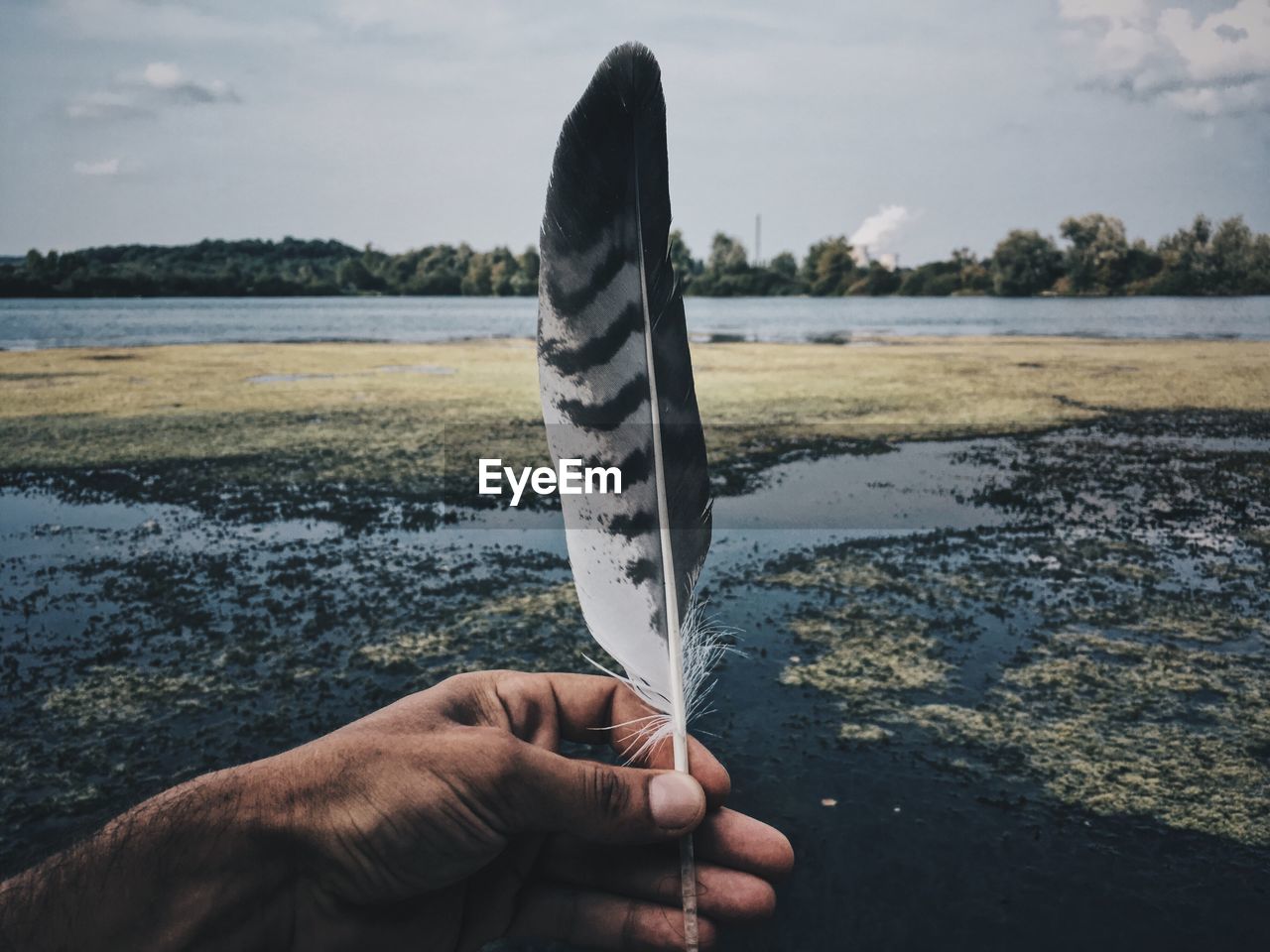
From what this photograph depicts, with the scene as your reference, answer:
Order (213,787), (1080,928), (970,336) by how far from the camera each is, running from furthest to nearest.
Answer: (970,336)
(1080,928)
(213,787)

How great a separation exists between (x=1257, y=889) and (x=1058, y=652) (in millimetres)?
1873

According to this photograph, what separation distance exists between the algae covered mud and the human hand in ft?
1.83

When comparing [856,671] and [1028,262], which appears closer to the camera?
[856,671]

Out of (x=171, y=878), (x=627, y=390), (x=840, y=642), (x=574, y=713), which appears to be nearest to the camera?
(x=171, y=878)

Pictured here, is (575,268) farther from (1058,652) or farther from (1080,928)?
(1058,652)

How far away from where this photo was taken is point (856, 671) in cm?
470

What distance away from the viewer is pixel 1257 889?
10.1 feet

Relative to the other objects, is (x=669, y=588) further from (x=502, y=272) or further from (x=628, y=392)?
(x=502, y=272)

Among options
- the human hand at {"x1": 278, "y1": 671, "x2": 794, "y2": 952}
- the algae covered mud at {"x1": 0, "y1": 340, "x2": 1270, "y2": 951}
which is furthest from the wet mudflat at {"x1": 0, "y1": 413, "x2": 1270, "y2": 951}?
the human hand at {"x1": 278, "y1": 671, "x2": 794, "y2": 952}

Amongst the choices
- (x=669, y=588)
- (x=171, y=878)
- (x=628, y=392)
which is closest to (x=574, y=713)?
(x=669, y=588)

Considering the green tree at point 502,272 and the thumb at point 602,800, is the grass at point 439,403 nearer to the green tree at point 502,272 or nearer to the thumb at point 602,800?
the thumb at point 602,800

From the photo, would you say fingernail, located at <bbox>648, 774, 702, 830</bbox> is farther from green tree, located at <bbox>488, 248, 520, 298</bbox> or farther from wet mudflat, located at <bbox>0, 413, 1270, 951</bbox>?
green tree, located at <bbox>488, 248, 520, 298</bbox>

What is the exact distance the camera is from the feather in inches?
75.4

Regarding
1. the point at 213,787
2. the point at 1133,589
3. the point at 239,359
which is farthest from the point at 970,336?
the point at 213,787
